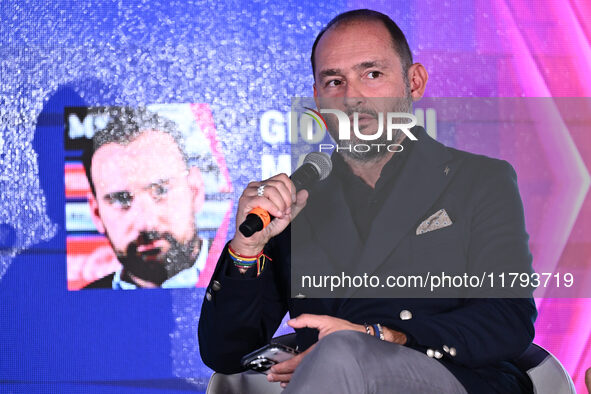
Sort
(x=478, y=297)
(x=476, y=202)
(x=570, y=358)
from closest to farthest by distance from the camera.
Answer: (x=478, y=297)
(x=476, y=202)
(x=570, y=358)

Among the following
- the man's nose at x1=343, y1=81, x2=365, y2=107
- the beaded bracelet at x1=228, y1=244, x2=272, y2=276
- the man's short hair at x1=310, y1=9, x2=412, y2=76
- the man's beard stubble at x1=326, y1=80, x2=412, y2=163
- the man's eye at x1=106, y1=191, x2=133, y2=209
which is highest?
the man's short hair at x1=310, y1=9, x2=412, y2=76

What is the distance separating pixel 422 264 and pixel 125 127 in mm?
1169

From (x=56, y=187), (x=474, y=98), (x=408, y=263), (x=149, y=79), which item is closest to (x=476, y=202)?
(x=408, y=263)

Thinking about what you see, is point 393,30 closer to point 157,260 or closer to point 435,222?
point 435,222

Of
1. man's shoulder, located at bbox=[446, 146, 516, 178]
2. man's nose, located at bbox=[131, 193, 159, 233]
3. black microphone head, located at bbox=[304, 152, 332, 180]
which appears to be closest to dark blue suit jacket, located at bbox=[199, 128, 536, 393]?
man's shoulder, located at bbox=[446, 146, 516, 178]

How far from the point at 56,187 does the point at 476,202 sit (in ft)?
4.66

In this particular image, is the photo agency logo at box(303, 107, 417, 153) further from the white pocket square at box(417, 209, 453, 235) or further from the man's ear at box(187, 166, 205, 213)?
the man's ear at box(187, 166, 205, 213)

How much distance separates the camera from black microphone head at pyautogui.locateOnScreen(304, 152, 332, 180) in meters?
1.44

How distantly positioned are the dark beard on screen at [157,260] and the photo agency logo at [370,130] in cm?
76

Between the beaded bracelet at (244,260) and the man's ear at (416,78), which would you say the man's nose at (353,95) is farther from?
the beaded bracelet at (244,260)

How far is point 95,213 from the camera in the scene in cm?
224

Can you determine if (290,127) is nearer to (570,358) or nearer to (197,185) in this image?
(197,185)

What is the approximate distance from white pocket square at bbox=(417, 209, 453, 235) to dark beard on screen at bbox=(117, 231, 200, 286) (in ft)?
3.02

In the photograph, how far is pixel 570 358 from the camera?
2.24 metres
